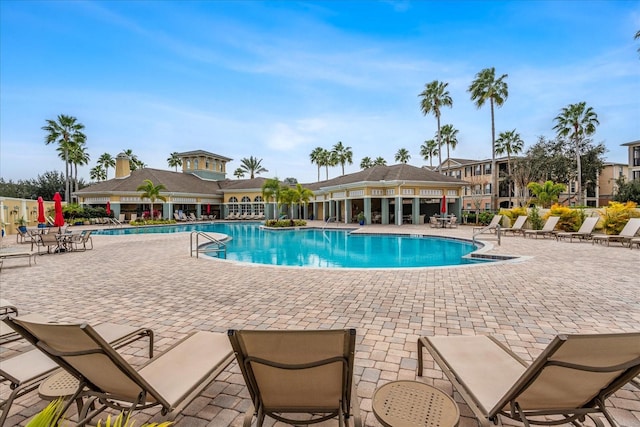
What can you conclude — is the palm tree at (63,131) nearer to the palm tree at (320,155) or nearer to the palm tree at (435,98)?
the palm tree at (320,155)

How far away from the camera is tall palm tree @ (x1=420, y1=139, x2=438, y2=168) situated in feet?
143

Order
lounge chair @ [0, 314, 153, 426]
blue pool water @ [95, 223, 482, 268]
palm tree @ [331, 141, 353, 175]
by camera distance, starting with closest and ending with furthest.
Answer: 1. lounge chair @ [0, 314, 153, 426]
2. blue pool water @ [95, 223, 482, 268]
3. palm tree @ [331, 141, 353, 175]

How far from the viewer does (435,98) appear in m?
32.1

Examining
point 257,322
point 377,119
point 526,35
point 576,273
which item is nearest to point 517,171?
point 377,119

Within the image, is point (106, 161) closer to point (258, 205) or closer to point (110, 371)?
point (258, 205)

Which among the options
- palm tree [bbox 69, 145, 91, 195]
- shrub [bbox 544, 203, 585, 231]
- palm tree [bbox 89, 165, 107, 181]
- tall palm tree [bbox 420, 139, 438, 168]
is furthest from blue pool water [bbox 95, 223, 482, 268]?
palm tree [bbox 89, 165, 107, 181]

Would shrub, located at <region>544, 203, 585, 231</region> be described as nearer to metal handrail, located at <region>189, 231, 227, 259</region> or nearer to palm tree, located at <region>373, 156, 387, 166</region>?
metal handrail, located at <region>189, 231, 227, 259</region>

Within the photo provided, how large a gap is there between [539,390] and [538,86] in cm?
2269

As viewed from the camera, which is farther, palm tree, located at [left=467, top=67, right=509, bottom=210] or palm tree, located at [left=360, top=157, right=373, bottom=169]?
palm tree, located at [left=360, top=157, right=373, bottom=169]

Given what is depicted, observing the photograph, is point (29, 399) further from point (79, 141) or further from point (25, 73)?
point (79, 141)

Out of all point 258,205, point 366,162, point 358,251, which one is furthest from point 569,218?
point 366,162

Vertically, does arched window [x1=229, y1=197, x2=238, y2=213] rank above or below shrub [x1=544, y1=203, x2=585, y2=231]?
above

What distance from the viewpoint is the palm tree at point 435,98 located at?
31.8 m

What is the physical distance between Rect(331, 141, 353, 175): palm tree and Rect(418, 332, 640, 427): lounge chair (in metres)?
50.3
